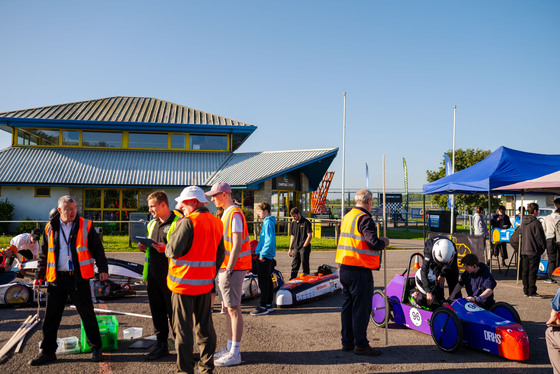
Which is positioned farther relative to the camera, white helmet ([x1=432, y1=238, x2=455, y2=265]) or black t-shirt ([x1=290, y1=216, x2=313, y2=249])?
black t-shirt ([x1=290, y1=216, x2=313, y2=249])

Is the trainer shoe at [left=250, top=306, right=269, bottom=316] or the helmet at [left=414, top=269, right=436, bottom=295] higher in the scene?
the helmet at [left=414, top=269, right=436, bottom=295]

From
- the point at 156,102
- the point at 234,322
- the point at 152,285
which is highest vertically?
the point at 156,102

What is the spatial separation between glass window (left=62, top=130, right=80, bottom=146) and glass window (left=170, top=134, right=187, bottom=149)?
5.48 meters

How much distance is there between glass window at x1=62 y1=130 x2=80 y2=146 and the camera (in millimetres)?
24859

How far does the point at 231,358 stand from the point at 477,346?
10.4ft

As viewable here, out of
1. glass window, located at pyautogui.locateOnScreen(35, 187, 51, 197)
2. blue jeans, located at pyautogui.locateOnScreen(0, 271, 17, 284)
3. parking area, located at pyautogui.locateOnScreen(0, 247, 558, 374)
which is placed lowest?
parking area, located at pyautogui.locateOnScreen(0, 247, 558, 374)

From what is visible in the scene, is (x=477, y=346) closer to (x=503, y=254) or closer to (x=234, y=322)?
(x=234, y=322)

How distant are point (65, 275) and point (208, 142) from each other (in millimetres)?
21367

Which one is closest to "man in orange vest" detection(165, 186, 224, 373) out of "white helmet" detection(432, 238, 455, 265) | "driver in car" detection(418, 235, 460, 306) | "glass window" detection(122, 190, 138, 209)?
"driver in car" detection(418, 235, 460, 306)

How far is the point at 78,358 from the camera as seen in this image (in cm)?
516

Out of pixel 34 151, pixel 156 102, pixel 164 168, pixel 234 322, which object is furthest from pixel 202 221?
pixel 156 102

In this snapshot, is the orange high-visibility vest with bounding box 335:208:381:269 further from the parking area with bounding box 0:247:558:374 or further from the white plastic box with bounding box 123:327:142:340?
the white plastic box with bounding box 123:327:142:340

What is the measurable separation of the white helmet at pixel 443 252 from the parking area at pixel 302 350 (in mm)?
1143

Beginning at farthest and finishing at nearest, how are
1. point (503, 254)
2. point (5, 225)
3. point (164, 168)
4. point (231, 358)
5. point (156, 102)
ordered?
point (156, 102)
point (164, 168)
point (5, 225)
point (503, 254)
point (231, 358)
